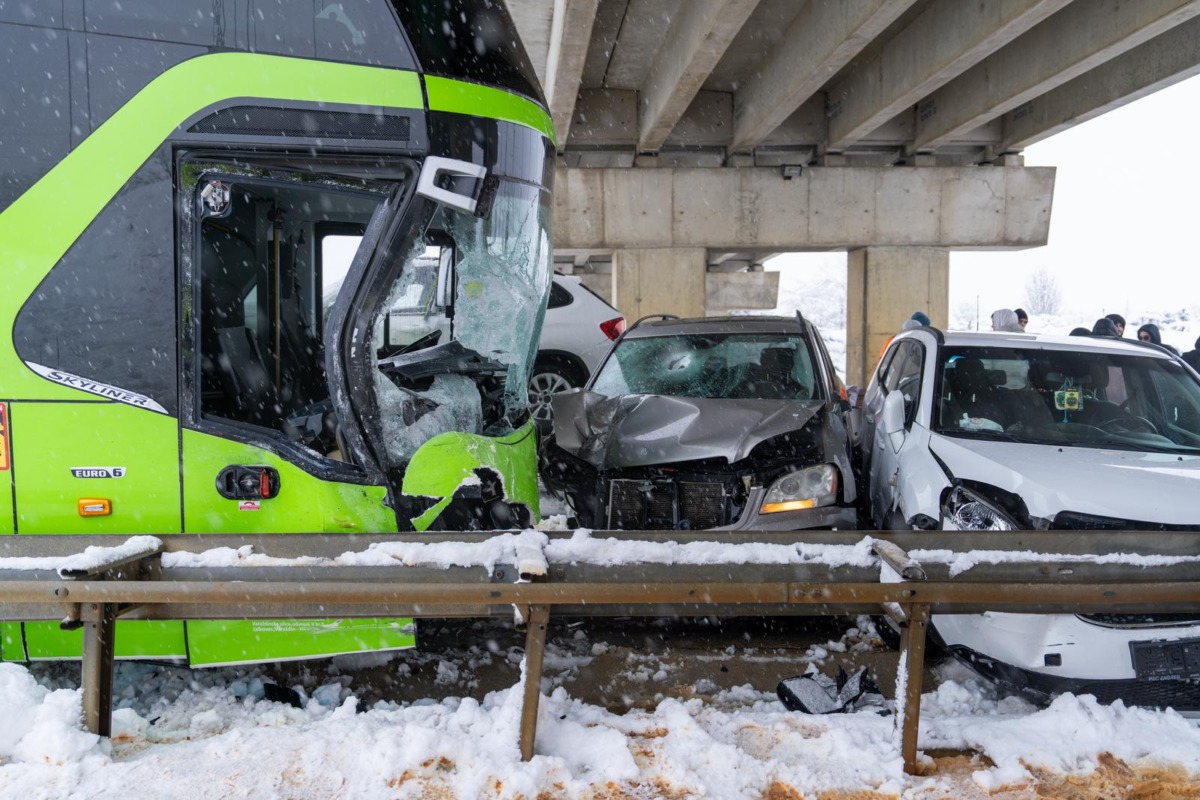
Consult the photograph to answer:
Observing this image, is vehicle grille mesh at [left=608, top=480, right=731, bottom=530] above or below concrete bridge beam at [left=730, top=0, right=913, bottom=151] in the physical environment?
below

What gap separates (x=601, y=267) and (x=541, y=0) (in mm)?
19788

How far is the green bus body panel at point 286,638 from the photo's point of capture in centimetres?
376

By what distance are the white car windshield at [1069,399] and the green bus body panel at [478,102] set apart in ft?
9.73

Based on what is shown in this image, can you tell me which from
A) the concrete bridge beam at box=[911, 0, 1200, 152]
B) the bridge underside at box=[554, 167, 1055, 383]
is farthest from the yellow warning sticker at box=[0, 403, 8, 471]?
the bridge underside at box=[554, 167, 1055, 383]

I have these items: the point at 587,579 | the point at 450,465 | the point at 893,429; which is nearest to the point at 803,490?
the point at 893,429

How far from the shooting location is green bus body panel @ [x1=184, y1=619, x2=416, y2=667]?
12.3ft

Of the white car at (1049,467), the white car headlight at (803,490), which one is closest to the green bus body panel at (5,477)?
the white car headlight at (803,490)

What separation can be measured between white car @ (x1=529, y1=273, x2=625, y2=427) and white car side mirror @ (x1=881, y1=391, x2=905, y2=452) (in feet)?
16.8

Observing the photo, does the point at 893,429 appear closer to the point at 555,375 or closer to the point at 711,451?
the point at 711,451

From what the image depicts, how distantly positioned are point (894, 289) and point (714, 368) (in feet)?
32.4

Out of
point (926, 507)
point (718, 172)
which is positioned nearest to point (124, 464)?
point (926, 507)

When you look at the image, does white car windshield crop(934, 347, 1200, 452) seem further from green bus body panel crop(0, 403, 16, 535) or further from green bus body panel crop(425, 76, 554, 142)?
green bus body panel crop(0, 403, 16, 535)

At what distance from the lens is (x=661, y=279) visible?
1470cm

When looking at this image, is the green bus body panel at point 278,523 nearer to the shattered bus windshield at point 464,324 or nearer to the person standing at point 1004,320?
the shattered bus windshield at point 464,324
